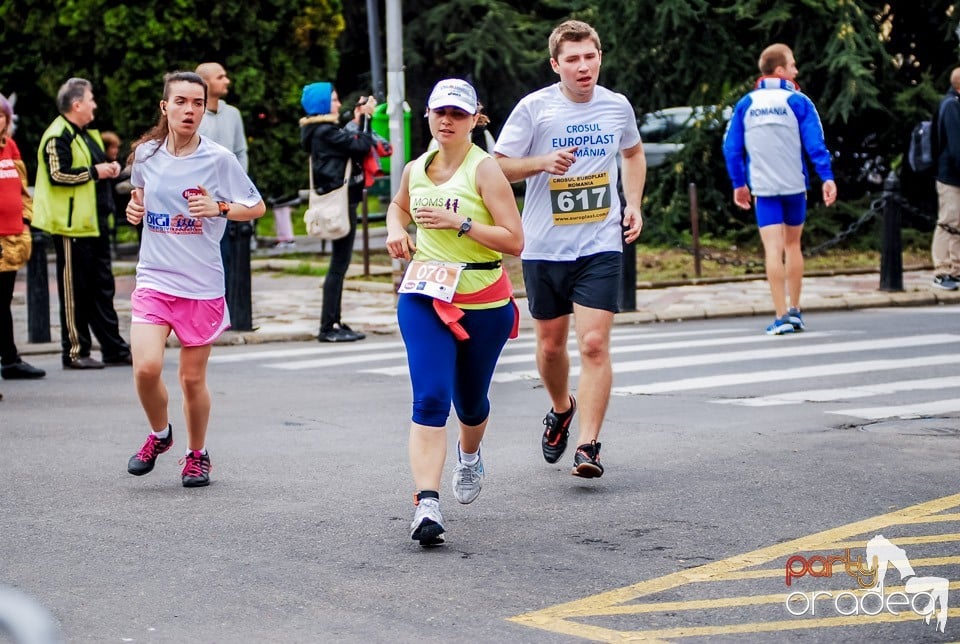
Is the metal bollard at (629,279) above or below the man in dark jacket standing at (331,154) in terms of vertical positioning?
below

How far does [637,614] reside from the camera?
16.0 feet

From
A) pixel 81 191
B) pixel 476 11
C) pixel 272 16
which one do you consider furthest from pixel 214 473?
pixel 476 11

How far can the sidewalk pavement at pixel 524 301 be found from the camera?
13.9 metres

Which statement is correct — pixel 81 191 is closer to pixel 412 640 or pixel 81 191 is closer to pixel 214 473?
pixel 214 473

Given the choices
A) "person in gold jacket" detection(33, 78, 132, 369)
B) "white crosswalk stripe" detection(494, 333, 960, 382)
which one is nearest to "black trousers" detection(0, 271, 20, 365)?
"person in gold jacket" detection(33, 78, 132, 369)

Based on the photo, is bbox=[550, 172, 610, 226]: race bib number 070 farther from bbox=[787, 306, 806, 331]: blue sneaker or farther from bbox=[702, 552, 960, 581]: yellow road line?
bbox=[787, 306, 806, 331]: blue sneaker

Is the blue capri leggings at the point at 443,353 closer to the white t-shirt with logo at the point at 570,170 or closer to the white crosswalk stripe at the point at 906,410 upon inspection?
the white t-shirt with logo at the point at 570,170

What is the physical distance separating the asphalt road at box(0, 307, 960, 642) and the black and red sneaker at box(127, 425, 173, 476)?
0.06 metres

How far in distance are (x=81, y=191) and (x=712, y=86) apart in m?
11.5

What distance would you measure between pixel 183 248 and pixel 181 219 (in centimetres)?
14

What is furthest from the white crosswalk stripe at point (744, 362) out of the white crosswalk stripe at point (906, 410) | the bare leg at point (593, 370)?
the bare leg at point (593, 370)

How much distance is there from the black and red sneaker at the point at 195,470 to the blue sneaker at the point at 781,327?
6.79 meters

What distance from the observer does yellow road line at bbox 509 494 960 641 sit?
4707 millimetres

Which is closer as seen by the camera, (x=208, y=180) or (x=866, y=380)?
(x=208, y=180)
